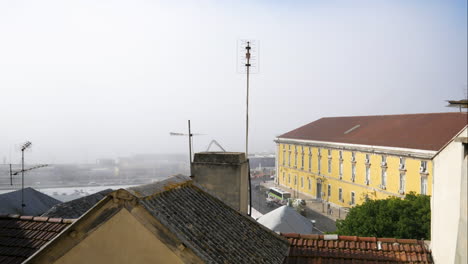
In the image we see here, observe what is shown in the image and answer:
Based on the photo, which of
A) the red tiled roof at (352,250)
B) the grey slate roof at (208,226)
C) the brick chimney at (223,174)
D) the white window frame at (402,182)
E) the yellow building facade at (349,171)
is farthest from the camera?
the white window frame at (402,182)

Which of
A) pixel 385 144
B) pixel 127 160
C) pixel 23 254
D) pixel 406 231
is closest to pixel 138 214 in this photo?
pixel 23 254

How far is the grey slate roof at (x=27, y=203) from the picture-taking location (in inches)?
1040

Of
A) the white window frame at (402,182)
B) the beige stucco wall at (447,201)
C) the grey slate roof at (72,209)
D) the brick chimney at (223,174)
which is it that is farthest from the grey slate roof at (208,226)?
the white window frame at (402,182)

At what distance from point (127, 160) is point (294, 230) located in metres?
81.3

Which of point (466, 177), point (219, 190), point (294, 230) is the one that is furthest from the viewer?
point (294, 230)

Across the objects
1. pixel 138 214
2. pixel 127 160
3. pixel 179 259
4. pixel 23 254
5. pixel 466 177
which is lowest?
pixel 127 160

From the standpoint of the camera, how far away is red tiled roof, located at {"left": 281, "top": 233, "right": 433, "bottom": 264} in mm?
7070

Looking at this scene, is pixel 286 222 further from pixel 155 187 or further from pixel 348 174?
pixel 348 174

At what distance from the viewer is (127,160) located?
98562 millimetres

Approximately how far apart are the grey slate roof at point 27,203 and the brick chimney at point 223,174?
837 inches

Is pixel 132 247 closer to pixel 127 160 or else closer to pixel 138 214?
pixel 138 214

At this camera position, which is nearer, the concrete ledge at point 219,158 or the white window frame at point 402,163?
the concrete ledge at point 219,158

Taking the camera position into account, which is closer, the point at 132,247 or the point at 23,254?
the point at 132,247

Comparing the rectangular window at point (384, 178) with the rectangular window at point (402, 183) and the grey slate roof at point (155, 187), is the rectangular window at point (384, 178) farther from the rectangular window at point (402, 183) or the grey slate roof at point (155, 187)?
the grey slate roof at point (155, 187)
